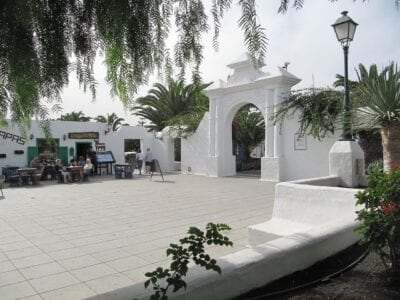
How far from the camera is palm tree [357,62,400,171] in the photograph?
6.36m

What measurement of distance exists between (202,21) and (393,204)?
6.94ft

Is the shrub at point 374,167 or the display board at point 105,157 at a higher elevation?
the display board at point 105,157

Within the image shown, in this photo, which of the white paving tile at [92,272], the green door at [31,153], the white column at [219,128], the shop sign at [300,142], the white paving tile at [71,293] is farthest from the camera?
the green door at [31,153]

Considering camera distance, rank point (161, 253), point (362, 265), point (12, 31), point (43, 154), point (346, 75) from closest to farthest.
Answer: point (12, 31) → point (362, 265) → point (161, 253) → point (346, 75) → point (43, 154)

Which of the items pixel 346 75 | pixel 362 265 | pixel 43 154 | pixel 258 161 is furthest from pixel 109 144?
pixel 362 265

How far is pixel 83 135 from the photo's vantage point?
19.5m

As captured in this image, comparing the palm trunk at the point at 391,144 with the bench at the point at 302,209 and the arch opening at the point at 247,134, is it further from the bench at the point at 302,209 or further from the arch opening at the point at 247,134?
the arch opening at the point at 247,134

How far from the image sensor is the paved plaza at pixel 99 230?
4.04 metres

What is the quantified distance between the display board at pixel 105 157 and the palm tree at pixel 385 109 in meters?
15.0

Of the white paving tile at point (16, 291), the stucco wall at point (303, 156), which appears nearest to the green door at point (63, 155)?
the stucco wall at point (303, 156)

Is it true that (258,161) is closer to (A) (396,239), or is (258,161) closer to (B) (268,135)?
(B) (268,135)

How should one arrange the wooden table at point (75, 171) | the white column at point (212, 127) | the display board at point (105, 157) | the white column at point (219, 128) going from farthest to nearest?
1. the display board at point (105, 157)
2. the white column at point (212, 127)
3. the white column at point (219, 128)
4. the wooden table at point (75, 171)

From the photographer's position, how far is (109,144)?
20.8m

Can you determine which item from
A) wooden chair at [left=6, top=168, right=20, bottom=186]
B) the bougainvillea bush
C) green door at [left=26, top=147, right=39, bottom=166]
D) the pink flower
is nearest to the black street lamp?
the bougainvillea bush
